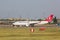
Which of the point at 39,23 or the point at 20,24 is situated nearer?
the point at 20,24

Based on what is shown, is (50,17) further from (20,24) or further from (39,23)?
(20,24)

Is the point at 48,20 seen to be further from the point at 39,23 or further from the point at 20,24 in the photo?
the point at 20,24

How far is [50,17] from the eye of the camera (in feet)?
357

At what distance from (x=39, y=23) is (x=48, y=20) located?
6007 millimetres

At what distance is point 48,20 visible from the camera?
10738 cm

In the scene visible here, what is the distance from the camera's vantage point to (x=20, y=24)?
103000mm

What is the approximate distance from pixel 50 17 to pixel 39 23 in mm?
6697

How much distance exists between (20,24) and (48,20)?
47.8 ft

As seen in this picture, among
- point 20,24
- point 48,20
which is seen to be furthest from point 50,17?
point 20,24

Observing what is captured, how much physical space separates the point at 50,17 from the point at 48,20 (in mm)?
2417

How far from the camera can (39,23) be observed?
111250mm
